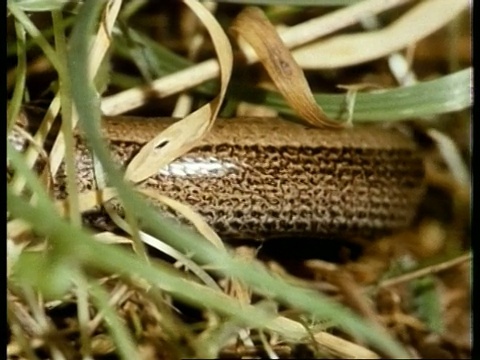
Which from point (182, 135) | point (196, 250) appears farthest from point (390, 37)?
point (196, 250)

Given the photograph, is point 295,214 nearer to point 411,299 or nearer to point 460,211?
point 411,299

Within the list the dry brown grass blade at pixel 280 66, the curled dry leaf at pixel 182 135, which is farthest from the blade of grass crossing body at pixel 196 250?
the dry brown grass blade at pixel 280 66

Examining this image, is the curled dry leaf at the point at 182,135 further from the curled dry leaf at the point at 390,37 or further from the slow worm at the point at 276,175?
the curled dry leaf at the point at 390,37

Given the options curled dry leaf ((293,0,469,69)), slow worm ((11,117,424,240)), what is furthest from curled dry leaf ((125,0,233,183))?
curled dry leaf ((293,0,469,69))

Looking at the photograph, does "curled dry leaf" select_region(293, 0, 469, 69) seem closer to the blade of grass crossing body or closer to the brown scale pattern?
the brown scale pattern

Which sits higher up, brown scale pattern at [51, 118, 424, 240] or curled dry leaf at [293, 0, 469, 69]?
curled dry leaf at [293, 0, 469, 69]
